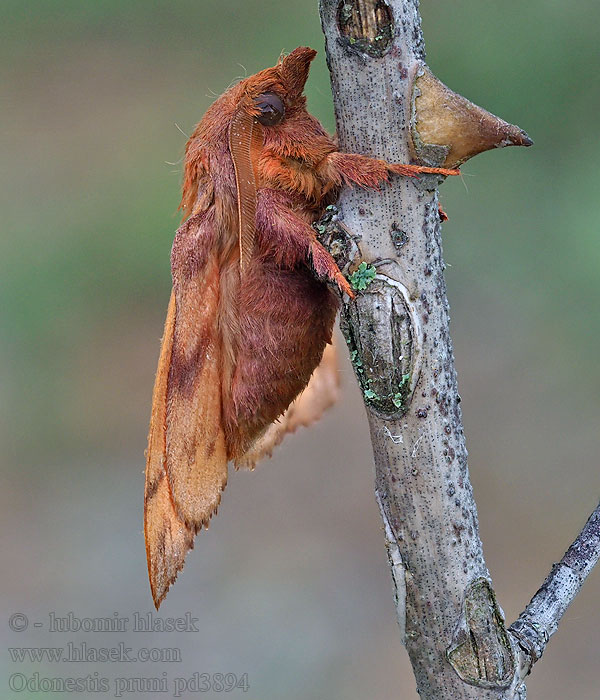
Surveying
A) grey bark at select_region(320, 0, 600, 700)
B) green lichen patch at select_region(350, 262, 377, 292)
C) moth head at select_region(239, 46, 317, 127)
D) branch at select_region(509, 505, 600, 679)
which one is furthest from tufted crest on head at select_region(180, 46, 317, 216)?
branch at select_region(509, 505, 600, 679)

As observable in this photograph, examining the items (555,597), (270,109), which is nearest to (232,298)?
(270,109)

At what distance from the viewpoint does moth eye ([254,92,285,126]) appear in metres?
1.26

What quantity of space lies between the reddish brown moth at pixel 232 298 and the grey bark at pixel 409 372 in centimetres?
17

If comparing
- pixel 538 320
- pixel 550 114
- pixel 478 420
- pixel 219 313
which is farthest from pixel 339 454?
pixel 219 313

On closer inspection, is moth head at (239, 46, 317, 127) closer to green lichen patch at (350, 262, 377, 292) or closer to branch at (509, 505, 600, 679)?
green lichen patch at (350, 262, 377, 292)

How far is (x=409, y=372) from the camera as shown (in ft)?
3.40

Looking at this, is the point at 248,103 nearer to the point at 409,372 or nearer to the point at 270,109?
the point at 270,109

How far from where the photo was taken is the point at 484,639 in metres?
1.11

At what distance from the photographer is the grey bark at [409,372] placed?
3.34ft

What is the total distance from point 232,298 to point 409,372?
1.29 ft

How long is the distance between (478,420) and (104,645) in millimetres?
1812

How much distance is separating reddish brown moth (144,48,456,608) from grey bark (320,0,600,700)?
168mm

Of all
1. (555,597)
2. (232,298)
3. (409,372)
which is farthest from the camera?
(232,298)

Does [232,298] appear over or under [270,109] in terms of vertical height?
under
